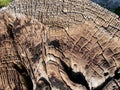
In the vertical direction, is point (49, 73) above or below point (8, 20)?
below

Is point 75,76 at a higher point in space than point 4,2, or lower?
higher

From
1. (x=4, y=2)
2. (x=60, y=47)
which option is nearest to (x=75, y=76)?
(x=60, y=47)

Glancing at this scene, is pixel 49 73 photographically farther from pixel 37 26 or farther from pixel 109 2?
pixel 109 2

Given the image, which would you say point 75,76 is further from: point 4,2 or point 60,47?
point 4,2

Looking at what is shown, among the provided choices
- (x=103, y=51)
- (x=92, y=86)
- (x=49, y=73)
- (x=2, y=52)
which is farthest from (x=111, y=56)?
(x=2, y=52)

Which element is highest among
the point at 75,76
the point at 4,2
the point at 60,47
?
the point at 60,47

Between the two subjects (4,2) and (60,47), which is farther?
(4,2)

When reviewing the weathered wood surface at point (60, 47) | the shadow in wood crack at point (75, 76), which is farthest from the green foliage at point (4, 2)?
the shadow in wood crack at point (75, 76)

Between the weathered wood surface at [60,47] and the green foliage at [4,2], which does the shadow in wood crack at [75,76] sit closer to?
the weathered wood surface at [60,47]
